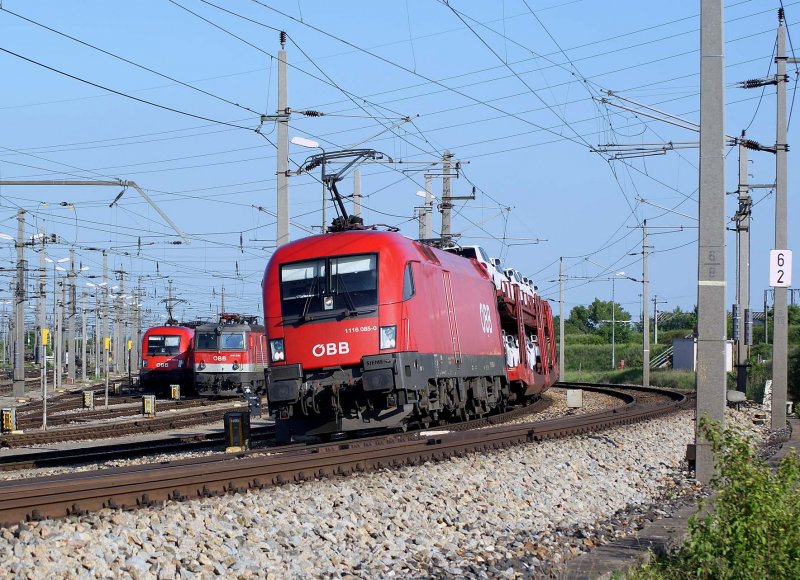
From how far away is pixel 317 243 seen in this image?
17422 mm

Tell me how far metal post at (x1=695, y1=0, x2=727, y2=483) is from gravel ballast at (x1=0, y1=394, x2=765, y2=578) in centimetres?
173

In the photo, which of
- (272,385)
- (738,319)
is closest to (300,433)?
(272,385)

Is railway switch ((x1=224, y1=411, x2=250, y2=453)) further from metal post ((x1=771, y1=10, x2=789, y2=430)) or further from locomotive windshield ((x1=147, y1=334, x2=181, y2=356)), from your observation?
locomotive windshield ((x1=147, y1=334, x2=181, y2=356))

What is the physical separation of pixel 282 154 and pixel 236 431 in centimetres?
705

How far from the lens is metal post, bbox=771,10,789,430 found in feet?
72.5

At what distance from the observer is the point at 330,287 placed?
55.9 ft

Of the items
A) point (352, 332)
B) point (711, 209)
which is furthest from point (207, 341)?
point (711, 209)

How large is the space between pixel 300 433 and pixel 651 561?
10.0 meters

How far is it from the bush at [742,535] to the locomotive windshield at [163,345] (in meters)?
38.4

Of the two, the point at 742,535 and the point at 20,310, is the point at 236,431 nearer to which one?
the point at 742,535

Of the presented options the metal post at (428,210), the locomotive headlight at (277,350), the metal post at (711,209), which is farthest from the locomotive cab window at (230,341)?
the metal post at (711,209)

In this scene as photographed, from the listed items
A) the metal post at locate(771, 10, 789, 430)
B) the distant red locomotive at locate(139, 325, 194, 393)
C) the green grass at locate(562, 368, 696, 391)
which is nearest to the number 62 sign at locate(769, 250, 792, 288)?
the metal post at locate(771, 10, 789, 430)

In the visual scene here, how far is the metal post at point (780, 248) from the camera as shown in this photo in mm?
22094

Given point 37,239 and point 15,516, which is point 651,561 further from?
point 37,239
